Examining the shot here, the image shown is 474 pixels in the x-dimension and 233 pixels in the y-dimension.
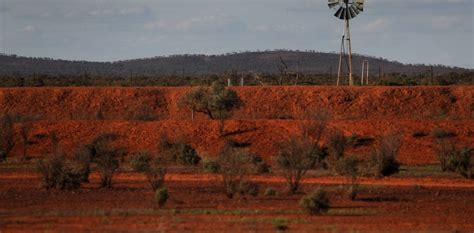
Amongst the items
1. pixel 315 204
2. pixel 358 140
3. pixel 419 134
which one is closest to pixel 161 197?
pixel 315 204

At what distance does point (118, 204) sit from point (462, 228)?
10192mm

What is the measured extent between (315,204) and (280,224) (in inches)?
102

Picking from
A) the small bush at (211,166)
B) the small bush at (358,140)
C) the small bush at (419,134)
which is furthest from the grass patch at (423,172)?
the small bush at (211,166)

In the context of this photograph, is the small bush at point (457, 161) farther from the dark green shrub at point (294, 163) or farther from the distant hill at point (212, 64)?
the distant hill at point (212, 64)

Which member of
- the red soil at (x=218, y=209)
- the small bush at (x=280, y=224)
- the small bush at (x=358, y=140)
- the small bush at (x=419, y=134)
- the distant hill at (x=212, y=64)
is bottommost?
the red soil at (x=218, y=209)

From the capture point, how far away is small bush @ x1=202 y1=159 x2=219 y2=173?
34925 mm

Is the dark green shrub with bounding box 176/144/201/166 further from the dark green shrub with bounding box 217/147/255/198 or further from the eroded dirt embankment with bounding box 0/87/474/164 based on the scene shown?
the dark green shrub with bounding box 217/147/255/198

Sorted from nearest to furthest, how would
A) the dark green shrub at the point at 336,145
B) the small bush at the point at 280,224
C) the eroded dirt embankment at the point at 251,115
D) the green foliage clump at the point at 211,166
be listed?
the small bush at the point at 280,224 → the green foliage clump at the point at 211,166 → the dark green shrub at the point at 336,145 → the eroded dirt embankment at the point at 251,115

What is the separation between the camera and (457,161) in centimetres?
3897

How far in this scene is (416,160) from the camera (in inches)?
1729

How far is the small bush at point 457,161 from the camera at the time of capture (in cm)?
3797

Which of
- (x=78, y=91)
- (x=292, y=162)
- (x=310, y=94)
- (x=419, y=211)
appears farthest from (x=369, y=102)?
(x=419, y=211)

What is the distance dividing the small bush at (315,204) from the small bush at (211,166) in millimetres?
9096

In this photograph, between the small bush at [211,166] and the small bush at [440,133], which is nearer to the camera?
the small bush at [211,166]
